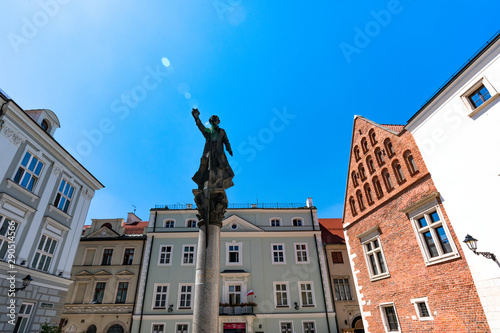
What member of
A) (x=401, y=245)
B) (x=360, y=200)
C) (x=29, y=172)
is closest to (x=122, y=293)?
(x=29, y=172)

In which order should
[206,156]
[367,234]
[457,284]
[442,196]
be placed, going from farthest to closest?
Result: [367,234], [442,196], [457,284], [206,156]

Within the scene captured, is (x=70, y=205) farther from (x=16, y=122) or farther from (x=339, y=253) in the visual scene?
(x=339, y=253)

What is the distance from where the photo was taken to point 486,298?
10.5m

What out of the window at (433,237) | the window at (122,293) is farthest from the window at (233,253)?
the window at (433,237)

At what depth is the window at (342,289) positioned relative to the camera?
976 inches

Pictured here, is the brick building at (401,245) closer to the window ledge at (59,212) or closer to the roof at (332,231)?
the roof at (332,231)

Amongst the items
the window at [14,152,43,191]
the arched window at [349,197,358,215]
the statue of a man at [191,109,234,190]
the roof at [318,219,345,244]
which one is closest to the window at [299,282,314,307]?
the roof at [318,219,345,244]

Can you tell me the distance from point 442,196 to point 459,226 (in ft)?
4.89

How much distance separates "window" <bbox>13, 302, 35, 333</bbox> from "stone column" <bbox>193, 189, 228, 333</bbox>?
13277 millimetres

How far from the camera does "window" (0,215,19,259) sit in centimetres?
1321

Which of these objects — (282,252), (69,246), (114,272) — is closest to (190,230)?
(114,272)

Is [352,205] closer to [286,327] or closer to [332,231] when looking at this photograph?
[332,231]

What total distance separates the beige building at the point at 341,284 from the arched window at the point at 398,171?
44.5 ft

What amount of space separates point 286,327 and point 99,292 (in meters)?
17.3
